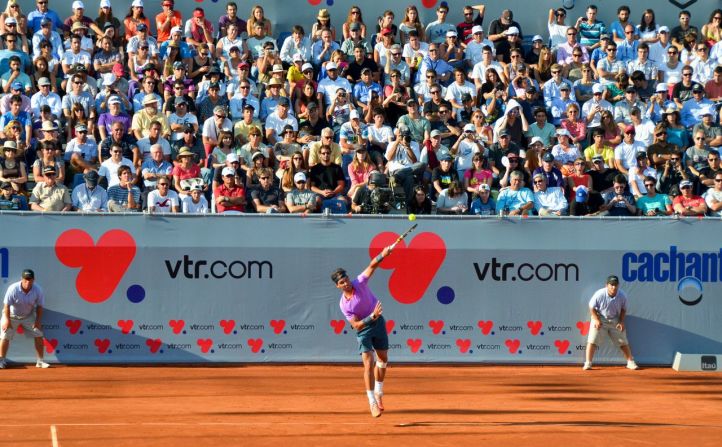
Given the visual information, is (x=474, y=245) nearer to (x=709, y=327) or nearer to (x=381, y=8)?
(x=709, y=327)

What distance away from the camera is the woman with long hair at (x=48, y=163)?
22.2 m

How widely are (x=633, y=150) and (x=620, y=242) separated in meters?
3.91

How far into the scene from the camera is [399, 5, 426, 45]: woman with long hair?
90.1ft

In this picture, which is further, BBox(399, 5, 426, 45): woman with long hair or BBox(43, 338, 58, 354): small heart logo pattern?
BBox(399, 5, 426, 45): woman with long hair

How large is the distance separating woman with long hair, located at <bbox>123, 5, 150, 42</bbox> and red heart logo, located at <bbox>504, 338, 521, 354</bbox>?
10854mm

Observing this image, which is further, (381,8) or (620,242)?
(381,8)

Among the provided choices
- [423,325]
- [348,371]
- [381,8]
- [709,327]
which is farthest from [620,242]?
[381,8]

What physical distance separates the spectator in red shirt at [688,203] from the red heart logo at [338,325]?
6648mm

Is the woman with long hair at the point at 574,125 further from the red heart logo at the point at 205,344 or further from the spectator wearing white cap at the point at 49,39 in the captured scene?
the spectator wearing white cap at the point at 49,39

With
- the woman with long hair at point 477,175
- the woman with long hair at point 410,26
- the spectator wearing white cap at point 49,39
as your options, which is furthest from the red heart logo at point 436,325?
the spectator wearing white cap at point 49,39

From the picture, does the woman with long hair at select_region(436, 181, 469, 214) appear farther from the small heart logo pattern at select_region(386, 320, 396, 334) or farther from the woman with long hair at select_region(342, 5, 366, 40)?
the woman with long hair at select_region(342, 5, 366, 40)

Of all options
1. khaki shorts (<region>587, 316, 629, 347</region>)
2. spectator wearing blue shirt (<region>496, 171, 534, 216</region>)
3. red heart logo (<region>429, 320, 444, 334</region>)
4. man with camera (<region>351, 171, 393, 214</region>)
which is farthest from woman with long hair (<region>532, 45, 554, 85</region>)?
red heart logo (<region>429, 320, 444, 334</region>)

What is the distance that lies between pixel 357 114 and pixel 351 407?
7.94 m

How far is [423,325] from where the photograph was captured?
69.7ft
